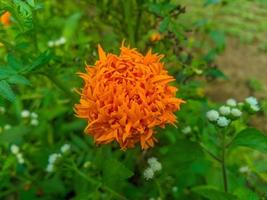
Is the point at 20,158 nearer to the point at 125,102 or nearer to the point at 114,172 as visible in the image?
the point at 114,172

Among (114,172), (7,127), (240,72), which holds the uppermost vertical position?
(240,72)

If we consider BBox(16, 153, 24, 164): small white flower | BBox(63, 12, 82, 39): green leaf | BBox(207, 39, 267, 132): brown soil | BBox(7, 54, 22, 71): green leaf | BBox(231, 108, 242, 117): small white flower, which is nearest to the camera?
BBox(7, 54, 22, 71): green leaf

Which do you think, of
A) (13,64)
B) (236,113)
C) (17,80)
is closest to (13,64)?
(13,64)

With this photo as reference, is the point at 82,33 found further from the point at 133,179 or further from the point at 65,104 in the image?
the point at 133,179

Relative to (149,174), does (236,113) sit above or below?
above

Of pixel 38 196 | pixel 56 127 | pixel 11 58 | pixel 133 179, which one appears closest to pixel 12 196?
pixel 38 196

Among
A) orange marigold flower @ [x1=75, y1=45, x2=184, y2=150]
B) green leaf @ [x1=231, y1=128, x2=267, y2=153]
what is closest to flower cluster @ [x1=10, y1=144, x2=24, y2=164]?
orange marigold flower @ [x1=75, y1=45, x2=184, y2=150]

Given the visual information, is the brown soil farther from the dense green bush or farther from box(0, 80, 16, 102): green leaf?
box(0, 80, 16, 102): green leaf

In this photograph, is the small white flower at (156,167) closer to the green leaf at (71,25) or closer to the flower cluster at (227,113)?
the flower cluster at (227,113)
